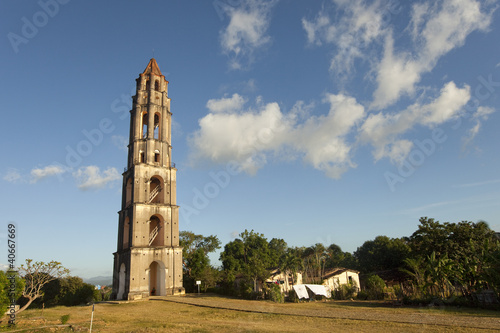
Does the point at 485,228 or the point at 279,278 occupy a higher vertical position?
the point at 485,228

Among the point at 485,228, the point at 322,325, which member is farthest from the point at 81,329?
the point at 485,228

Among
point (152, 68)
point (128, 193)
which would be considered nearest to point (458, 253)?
point (128, 193)

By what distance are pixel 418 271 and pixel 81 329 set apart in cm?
2390

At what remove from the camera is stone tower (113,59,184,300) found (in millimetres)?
30656

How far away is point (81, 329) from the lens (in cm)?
1374

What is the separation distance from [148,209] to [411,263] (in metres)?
25.8

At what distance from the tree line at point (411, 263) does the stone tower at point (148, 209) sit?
6.58 m

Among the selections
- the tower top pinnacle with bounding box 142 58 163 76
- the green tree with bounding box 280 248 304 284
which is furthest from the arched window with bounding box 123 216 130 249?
the tower top pinnacle with bounding box 142 58 163 76

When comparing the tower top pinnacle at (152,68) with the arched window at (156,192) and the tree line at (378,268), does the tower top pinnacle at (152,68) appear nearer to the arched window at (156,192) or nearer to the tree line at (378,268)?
the arched window at (156,192)

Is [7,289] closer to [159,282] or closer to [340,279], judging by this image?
[159,282]

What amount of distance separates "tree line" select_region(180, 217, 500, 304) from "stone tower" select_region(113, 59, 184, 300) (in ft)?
21.6

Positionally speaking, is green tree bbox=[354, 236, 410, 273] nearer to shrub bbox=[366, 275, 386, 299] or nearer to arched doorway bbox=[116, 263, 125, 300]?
shrub bbox=[366, 275, 386, 299]

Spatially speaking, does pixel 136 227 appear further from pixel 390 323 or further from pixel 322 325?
pixel 390 323

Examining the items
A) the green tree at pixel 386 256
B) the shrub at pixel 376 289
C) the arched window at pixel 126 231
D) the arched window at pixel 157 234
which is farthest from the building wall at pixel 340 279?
the arched window at pixel 126 231
